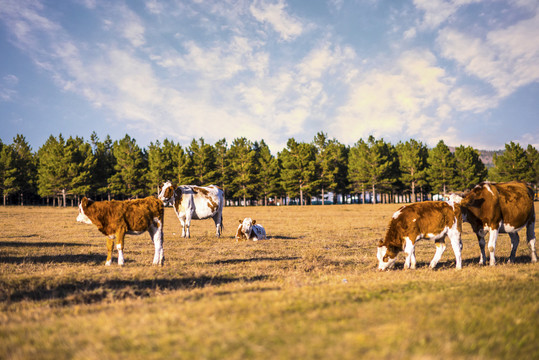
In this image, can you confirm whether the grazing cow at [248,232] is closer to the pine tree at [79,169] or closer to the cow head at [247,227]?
the cow head at [247,227]

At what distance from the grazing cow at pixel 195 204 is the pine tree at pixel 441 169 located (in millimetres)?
65018

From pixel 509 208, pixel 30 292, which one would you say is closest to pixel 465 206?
pixel 509 208

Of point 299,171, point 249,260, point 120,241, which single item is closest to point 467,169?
point 299,171

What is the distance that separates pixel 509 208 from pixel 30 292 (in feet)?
42.1

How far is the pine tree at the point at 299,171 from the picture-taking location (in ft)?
227

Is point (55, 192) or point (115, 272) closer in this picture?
point (115, 272)

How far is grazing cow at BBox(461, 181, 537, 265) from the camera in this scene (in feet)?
31.1

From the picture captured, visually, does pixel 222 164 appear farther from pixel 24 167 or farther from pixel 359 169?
pixel 24 167

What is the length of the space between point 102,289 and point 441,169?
76.5m

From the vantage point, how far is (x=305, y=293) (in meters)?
5.66

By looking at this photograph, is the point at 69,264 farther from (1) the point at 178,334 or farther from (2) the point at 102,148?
(2) the point at 102,148

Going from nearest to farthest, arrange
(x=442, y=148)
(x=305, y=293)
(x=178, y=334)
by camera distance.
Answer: (x=178, y=334), (x=305, y=293), (x=442, y=148)

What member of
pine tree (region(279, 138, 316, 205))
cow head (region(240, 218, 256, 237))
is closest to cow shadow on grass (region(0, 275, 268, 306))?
cow head (region(240, 218, 256, 237))

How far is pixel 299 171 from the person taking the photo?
69188 millimetres
